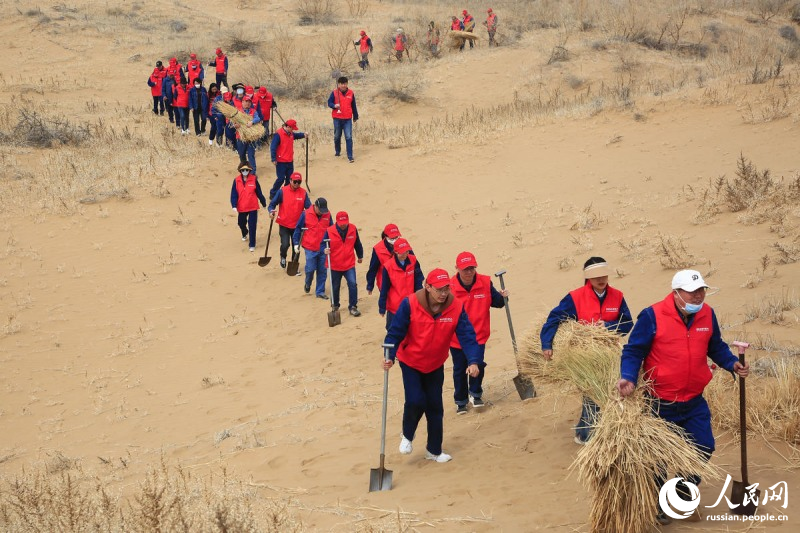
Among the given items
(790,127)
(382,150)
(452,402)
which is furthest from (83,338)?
(790,127)

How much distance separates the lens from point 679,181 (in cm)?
1577

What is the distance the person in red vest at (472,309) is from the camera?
829 cm

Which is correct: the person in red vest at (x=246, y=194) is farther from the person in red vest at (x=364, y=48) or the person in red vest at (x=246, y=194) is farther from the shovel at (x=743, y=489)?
the person in red vest at (x=364, y=48)

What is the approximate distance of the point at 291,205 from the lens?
14.4 m

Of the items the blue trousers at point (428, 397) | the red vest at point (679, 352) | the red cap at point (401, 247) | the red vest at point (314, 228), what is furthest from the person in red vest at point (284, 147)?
the red vest at point (679, 352)

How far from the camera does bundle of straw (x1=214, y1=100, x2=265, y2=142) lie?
61.5 feet

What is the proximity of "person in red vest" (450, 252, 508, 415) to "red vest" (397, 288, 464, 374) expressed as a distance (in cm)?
108

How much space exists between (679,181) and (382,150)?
782cm

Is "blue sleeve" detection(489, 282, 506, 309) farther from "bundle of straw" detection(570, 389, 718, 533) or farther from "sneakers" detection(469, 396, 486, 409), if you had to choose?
"bundle of straw" detection(570, 389, 718, 533)

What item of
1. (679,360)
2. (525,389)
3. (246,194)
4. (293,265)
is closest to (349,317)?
(293,265)

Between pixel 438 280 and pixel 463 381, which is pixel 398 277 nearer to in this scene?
pixel 463 381

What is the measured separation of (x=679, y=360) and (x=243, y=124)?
15.0 m

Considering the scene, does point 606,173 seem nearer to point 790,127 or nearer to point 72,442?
point 790,127

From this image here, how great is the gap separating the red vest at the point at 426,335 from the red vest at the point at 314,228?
20.0 feet
